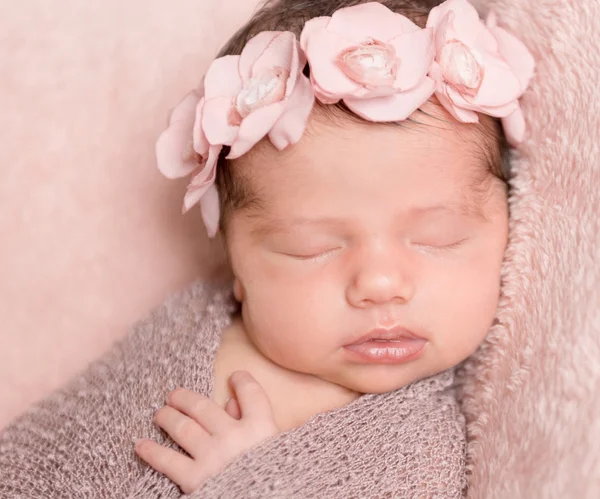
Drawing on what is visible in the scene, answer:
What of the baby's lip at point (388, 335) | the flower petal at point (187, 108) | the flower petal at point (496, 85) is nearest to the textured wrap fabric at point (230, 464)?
the baby's lip at point (388, 335)

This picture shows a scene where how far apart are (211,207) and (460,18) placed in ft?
1.62

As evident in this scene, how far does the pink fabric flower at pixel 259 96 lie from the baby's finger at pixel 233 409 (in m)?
0.39

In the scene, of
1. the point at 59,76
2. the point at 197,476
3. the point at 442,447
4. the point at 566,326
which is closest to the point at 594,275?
the point at 566,326

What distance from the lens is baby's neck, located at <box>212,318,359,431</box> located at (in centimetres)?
144

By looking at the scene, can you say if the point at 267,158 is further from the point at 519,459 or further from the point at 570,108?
the point at 519,459

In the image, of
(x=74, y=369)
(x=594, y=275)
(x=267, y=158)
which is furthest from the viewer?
(x=74, y=369)

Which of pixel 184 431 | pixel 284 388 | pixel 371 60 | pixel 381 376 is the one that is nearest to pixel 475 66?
pixel 371 60

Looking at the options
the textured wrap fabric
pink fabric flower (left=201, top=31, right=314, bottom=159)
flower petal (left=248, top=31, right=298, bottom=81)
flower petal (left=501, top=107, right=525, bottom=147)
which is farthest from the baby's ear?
flower petal (left=501, top=107, right=525, bottom=147)

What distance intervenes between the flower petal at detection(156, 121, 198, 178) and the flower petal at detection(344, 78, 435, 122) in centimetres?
31

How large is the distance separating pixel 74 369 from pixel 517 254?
2.85 ft

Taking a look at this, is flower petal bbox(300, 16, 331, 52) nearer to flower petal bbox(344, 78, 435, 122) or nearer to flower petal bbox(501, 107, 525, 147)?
flower petal bbox(344, 78, 435, 122)

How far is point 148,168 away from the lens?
1.77 m

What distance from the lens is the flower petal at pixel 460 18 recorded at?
1285 millimetres

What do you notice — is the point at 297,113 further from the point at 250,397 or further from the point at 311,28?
the point at 250,397
